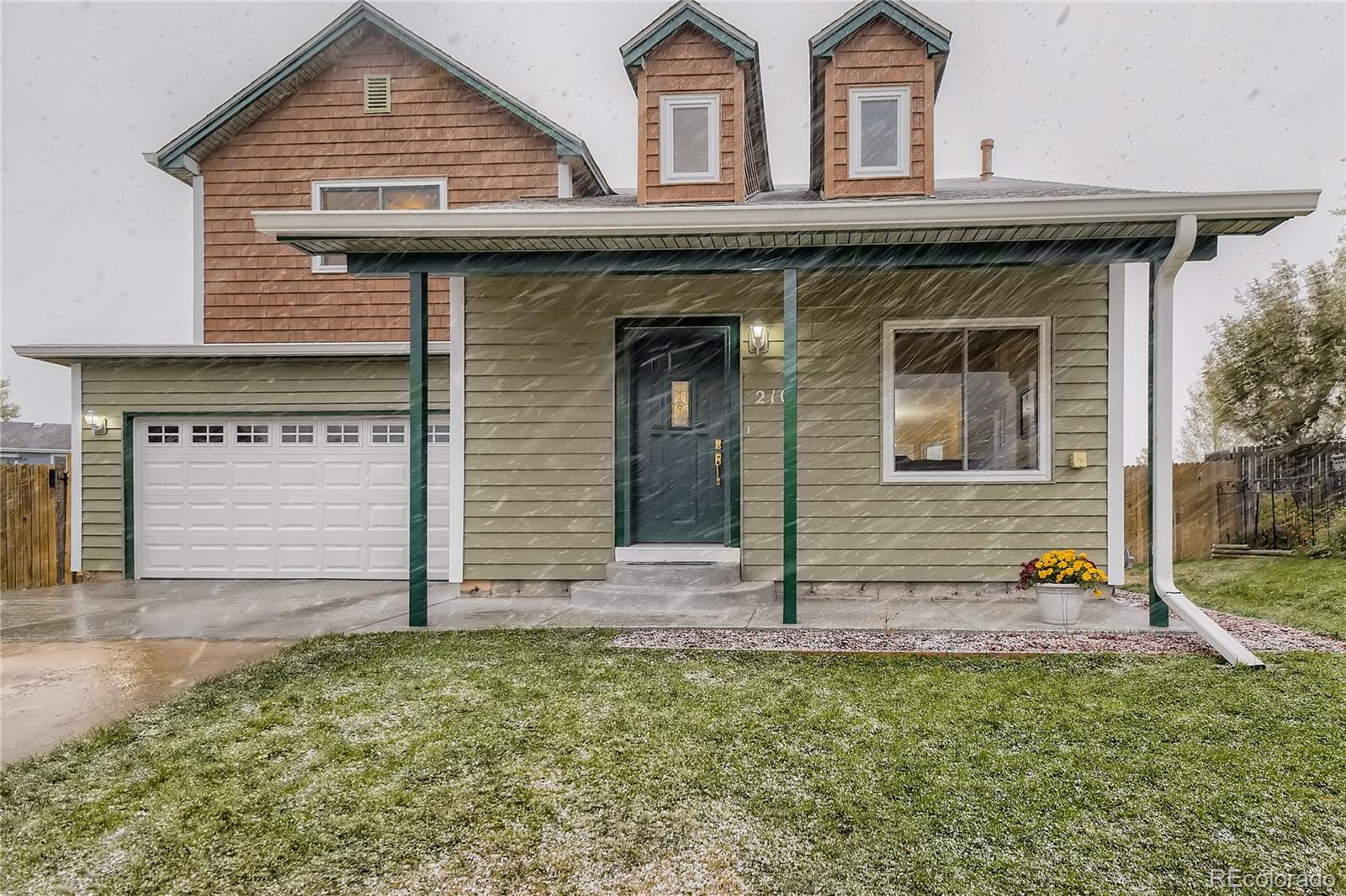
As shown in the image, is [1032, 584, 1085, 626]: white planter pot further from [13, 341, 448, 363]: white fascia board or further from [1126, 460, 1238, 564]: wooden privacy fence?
[13, 341, 448, 363]: white fascia board

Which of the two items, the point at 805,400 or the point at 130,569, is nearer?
the point at 805,400

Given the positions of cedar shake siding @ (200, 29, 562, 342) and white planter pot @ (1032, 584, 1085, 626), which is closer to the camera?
white planter pot @ (1032, 584, 1085, 626)

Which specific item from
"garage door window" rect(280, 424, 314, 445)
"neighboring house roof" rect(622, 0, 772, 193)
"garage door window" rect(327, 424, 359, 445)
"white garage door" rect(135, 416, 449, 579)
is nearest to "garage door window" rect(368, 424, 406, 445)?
"white garage door" rect(135, 416, 449, 579)

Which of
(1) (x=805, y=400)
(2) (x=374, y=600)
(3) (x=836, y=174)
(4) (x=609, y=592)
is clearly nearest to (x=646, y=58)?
(3) (x=836, y=174)

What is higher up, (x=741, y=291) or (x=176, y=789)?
(x=741, y=291)

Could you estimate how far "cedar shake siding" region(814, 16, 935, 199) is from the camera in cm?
598

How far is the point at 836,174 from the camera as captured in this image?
6.09m

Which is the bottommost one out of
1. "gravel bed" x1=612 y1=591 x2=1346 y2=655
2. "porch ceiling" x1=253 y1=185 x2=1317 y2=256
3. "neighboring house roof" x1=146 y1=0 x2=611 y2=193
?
"gravel bed" x1=612 y1=591 x2=1346 y2=655

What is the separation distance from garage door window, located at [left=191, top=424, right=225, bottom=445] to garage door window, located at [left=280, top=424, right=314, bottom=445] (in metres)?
0.68

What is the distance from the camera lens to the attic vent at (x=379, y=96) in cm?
842

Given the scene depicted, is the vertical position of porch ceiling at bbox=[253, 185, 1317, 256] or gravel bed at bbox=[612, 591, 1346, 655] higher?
porch ceiling at bbox=[253, 185, 1317, 256]

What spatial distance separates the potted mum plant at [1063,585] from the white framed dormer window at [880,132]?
134 inches

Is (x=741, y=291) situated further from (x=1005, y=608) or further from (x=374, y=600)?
(x=374, y=600)

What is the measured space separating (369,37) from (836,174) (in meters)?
6.10
